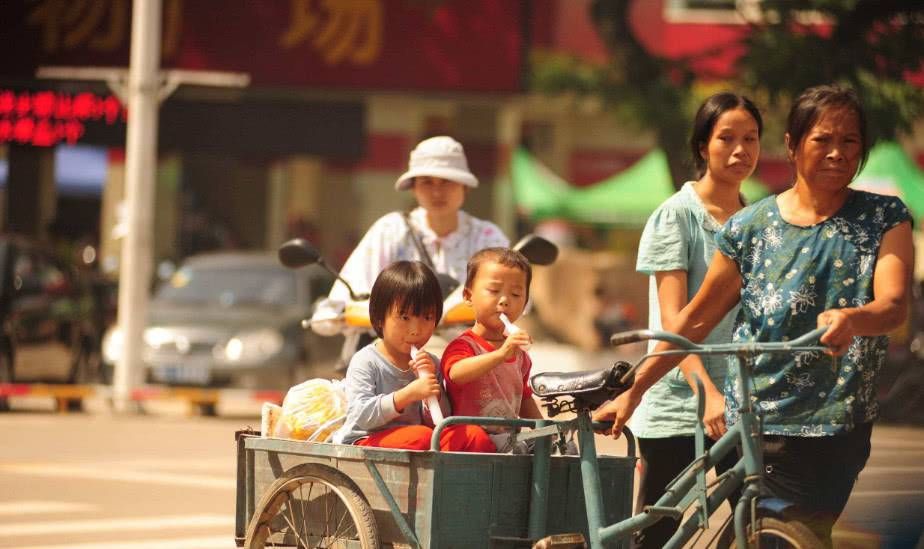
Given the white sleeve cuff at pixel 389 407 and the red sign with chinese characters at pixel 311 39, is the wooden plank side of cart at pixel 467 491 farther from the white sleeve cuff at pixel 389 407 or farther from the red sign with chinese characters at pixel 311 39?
the red sign with chinese characters at pixel 311 39

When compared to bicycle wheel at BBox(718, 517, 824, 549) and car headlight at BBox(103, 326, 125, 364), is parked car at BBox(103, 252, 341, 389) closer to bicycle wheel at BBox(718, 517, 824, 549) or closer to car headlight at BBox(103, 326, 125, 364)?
car headlight at BBox(103, 326, 125, 364)

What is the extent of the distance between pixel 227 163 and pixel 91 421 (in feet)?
63.6

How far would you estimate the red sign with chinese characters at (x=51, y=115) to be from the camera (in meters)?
20.8

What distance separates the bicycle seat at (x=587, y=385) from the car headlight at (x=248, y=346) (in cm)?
1149

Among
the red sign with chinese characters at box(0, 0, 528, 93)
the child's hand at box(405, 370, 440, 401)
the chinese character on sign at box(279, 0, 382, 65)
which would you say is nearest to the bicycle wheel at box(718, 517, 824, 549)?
the child's hand at box(405, 370, 440, 401)

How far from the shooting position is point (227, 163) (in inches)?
1364

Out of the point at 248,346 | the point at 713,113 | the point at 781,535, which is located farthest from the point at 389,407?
the point at 248,346

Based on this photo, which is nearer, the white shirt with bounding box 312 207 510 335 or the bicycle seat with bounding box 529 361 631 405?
the bicycle seat with bounding box 529 361 631 405

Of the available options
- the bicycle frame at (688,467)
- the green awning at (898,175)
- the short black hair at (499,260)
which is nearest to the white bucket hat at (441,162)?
the short black hair at (499,260)

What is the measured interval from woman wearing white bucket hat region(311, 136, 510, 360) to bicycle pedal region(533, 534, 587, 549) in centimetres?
243

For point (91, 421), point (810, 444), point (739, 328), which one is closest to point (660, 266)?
point (739, 328)

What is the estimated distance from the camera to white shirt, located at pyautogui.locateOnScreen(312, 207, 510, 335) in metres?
7.16

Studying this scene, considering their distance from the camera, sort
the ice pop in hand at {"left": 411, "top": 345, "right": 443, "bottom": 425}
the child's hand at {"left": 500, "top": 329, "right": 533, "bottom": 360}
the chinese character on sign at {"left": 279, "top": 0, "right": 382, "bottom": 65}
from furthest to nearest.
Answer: the chinese character on sign at {"left": 279, "top": 0, "right": 382, "bottom": 65} < the ice pop in hand at {"left": 411, "top": 345, "right": 443, "bottom": 425} < the child's hand at {"left": 500, "top": 329, "right": 533, "bottom": 360}

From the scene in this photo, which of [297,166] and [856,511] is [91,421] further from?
[297,166]
